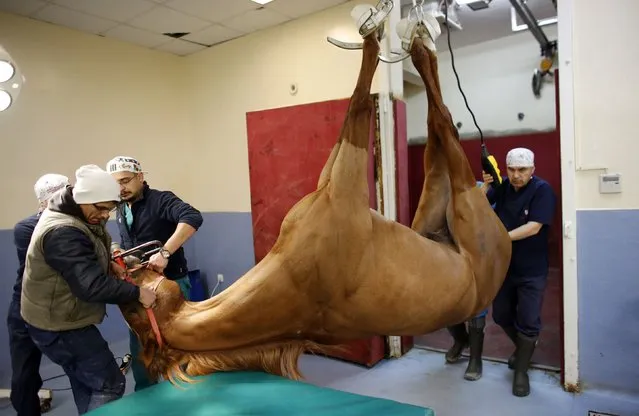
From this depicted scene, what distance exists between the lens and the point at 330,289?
1042 mm

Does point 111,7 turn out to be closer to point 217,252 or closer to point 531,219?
point 217,252

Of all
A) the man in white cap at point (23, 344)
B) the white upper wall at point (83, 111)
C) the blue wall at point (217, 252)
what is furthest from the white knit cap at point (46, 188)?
the blue wall at point (217, 252)

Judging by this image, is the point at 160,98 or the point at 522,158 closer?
the point at 522,158

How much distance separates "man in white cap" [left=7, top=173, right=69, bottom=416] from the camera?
1.98 metres

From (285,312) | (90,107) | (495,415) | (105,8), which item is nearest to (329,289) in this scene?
(285,312)

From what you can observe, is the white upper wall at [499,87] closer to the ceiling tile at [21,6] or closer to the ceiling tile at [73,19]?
the ceiling tile at [73,19]

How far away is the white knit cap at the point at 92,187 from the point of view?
1474 millimetres

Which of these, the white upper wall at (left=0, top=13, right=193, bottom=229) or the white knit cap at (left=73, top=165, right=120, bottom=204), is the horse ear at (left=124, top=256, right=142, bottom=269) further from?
the white upper wall at (left=0, top=13, right=193, bottom=229)

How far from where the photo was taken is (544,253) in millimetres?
2422

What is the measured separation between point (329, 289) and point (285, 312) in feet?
0.37

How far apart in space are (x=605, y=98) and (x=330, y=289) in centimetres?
197

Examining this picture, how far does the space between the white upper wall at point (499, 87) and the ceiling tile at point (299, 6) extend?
1612 mm

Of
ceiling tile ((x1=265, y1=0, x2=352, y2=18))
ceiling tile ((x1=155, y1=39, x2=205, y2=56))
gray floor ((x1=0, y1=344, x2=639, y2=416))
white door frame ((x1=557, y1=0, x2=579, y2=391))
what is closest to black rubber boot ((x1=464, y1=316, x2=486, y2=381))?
gray floor ((x1=0, y1=344, x2=639, y2=416))

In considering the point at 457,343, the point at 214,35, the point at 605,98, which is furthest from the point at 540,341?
the point at 214,35
